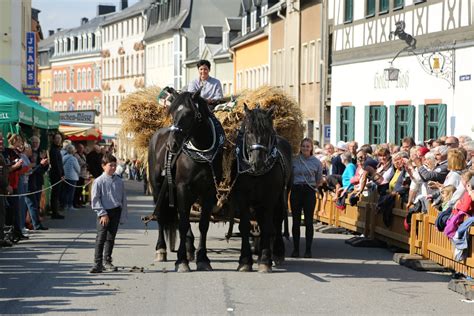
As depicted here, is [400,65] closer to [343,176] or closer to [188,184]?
[343,176]

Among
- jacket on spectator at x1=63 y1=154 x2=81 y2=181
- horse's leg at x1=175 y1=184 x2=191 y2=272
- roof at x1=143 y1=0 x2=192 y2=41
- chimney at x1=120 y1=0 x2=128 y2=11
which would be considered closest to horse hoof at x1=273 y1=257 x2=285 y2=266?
horse's leg at x1=175 y1=184 x2=191 y2=272

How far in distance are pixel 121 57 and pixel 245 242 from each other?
108 meters

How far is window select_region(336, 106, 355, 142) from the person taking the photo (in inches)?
1602

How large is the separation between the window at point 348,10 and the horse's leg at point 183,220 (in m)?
24.6

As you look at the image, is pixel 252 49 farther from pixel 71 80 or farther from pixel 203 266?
pixel 71 80

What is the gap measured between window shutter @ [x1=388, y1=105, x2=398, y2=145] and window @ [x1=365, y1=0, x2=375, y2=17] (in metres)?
3.16

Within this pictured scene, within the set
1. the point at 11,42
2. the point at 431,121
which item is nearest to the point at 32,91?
the point at 11,42

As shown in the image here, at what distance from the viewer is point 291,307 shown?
12.7 m

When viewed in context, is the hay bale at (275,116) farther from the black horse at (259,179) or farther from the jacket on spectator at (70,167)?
the jacket on spectator at (70,167)

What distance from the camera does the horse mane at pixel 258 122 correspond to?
15.7 metres

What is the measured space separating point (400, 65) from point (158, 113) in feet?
57.7

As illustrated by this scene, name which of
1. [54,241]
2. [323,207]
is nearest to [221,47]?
[323,207]

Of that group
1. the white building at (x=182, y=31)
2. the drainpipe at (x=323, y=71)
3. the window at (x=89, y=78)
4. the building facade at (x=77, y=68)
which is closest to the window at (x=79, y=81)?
the building facade at (x=77, y=68)

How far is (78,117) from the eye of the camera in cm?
5450
